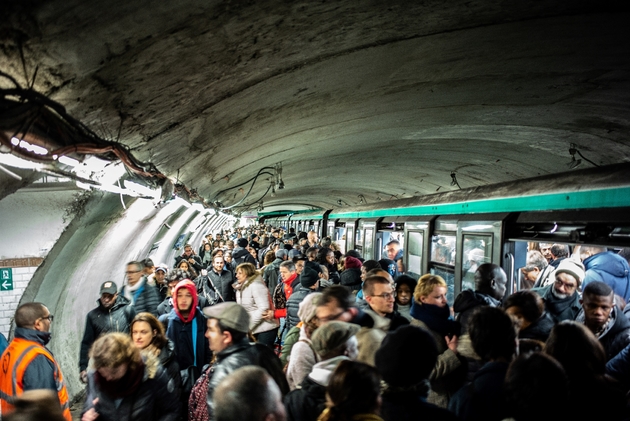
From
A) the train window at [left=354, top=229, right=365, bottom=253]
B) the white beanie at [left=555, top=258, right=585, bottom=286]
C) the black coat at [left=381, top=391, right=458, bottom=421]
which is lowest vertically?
the black coat at [left=381, top=391, right=458, bottom=421]

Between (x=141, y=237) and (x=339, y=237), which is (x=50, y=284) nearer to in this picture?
(x=141, y=237)

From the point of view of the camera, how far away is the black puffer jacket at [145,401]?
2504mm

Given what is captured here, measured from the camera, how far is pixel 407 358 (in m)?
2.11

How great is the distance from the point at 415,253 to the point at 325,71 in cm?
600

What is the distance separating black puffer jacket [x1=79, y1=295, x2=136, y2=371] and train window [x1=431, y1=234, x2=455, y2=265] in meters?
4.90

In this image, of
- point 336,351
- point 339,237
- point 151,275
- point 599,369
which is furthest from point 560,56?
point 339,237

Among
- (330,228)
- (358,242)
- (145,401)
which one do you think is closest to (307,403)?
(145,401)

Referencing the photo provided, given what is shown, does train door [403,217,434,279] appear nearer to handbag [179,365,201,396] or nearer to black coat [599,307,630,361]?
black coat [599,307,630,361]

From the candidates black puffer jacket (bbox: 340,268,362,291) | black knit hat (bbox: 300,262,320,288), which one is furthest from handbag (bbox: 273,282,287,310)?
black knit hat (bbox: 300,262,320,288)

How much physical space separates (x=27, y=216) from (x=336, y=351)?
3.82 metres

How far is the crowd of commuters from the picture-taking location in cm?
199

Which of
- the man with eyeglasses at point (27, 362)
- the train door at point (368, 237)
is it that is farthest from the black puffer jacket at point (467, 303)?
the train door at point (368, 237)

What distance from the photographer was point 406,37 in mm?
2785

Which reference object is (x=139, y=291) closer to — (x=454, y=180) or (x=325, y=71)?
(x=325, y=71)
